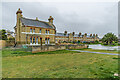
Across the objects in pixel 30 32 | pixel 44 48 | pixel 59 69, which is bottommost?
pixel 59 69

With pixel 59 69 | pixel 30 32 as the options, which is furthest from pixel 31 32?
pixel 59 69

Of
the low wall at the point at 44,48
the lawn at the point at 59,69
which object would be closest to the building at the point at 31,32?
the low wall at the point at 44,48

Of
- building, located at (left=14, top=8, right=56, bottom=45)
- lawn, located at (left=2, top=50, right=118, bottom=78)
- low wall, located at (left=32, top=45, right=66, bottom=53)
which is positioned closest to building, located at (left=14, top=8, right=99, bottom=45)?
building, located at (left=14, top=8, right=56, bottom=45)

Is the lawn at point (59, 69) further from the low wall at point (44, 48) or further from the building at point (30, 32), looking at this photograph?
the building at point (30, 32)

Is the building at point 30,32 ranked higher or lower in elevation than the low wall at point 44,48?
higher

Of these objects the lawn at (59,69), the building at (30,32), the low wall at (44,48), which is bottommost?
the lawn at (59,69)

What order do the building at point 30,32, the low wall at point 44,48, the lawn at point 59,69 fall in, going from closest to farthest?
the lawn at point 59,69
the low wall at point 44,48
the building at point 30,32

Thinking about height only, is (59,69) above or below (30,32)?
below

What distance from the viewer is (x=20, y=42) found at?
26141 mm

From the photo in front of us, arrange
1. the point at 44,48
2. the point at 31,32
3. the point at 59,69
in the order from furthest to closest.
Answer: the point at 31,32 → the point at 44,48 → the point at 59,69

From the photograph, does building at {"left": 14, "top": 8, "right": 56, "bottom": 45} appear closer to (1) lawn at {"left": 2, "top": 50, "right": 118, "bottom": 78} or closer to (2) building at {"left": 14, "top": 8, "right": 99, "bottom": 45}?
(2) building at {"left": 14, "top": 8, "right": 99, "bottom": 45}

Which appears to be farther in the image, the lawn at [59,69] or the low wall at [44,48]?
the low wall at [44,48]

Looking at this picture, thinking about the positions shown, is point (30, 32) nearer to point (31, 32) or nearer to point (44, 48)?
point (31, 32)

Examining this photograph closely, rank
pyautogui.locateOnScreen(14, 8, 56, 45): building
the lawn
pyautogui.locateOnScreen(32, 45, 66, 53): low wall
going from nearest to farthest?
the lawn < pyautogui.locateOnScreen(32, 45, 66, 53): low wall < pyautogui.locateOnScreen(14, 8, 56, 45): building
